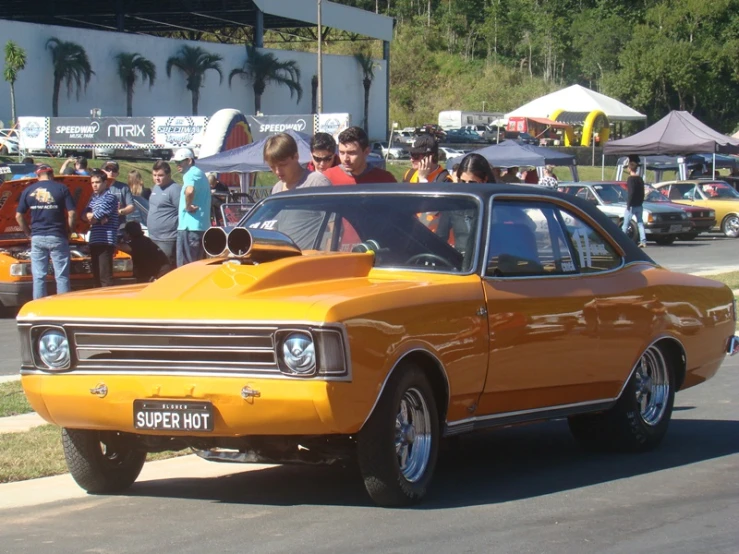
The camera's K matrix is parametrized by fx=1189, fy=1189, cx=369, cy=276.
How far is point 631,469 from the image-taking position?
22.1 feet

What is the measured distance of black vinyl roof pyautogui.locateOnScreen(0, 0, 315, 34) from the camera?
6384 centimetres

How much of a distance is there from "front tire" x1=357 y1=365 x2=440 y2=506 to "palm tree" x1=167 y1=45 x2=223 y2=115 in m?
57.6

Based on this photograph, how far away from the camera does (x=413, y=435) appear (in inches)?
223

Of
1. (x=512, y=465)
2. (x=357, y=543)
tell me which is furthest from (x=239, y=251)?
(x=512, y=465)

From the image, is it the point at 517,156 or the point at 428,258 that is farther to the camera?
the point at 517,156

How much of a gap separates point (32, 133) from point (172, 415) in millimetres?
39234

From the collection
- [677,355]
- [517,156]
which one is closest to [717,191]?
[517,156]

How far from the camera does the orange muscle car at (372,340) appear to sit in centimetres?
521

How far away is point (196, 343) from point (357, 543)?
1.14m

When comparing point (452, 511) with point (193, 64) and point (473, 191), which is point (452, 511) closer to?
point (473, 191)

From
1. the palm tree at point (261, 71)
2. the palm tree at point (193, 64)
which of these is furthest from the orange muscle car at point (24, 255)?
the palm tree at point (261, 71)

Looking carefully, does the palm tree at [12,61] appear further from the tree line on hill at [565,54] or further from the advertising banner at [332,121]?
the tree line on hill at [565,54]

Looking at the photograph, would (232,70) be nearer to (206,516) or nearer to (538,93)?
(538,93)

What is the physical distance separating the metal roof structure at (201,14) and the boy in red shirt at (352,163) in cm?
5325
